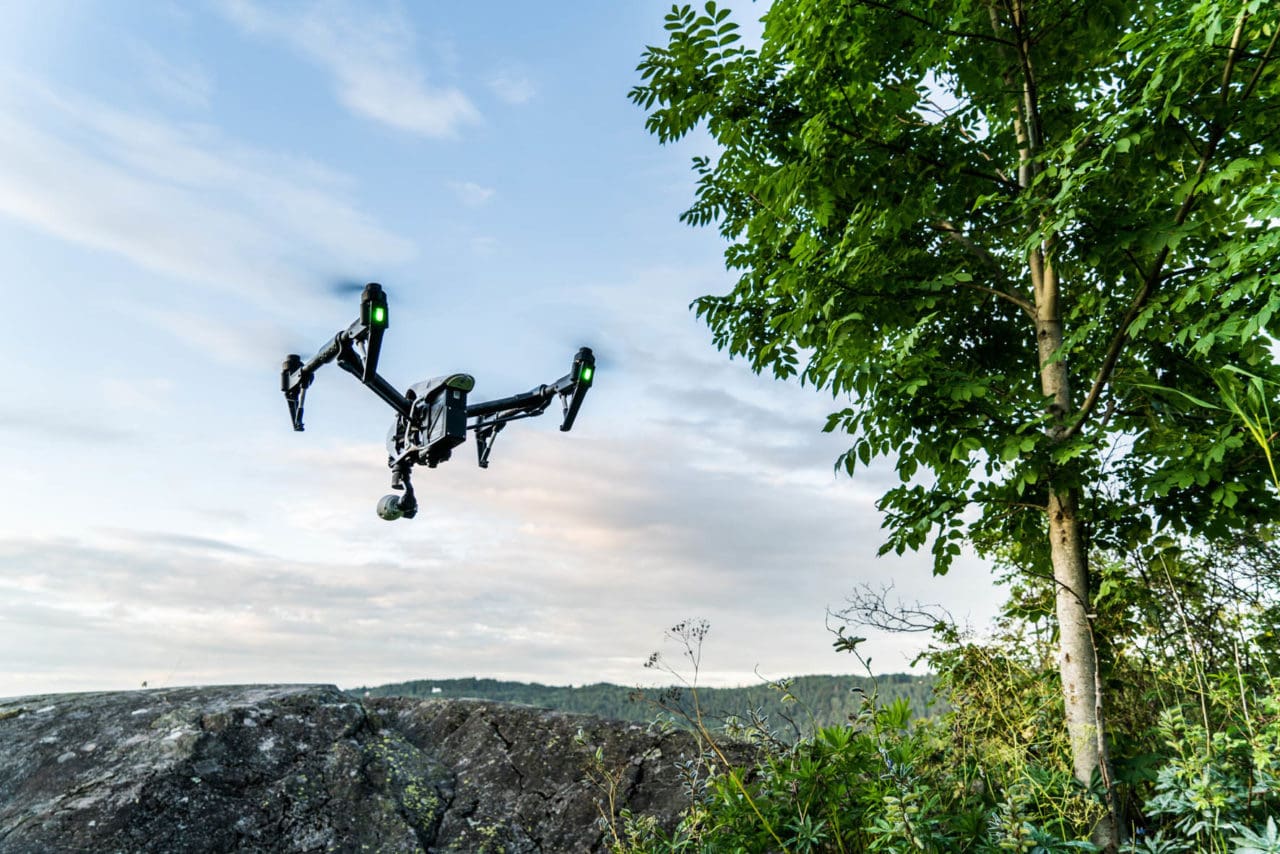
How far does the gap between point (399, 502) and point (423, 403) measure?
0.91 m

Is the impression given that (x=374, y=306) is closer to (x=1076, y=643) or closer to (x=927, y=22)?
(x=927, y=22)

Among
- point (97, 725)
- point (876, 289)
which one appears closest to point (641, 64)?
point (876, 289)

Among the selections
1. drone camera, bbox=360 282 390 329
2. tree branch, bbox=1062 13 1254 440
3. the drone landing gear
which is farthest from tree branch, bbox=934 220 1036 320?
the drone landing gear

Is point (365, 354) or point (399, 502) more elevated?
point (365, 354)

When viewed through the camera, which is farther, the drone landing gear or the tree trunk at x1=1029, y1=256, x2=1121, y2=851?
the drone landing gear

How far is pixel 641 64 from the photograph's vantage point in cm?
709

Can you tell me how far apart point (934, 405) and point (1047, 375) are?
145 cm

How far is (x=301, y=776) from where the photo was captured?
5840mm

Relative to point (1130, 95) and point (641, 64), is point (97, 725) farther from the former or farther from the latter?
point (1130, 95)

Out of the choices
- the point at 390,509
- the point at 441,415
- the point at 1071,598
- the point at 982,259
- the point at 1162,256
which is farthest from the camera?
the point at 982,259

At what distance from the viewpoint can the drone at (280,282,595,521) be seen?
236 inches

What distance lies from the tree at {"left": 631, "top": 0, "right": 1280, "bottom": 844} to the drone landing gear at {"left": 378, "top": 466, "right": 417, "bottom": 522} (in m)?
3.32

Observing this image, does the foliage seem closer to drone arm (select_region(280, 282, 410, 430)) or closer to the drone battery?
the drone battery

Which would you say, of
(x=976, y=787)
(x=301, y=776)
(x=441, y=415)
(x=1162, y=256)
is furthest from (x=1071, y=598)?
(x=301, y=776)
